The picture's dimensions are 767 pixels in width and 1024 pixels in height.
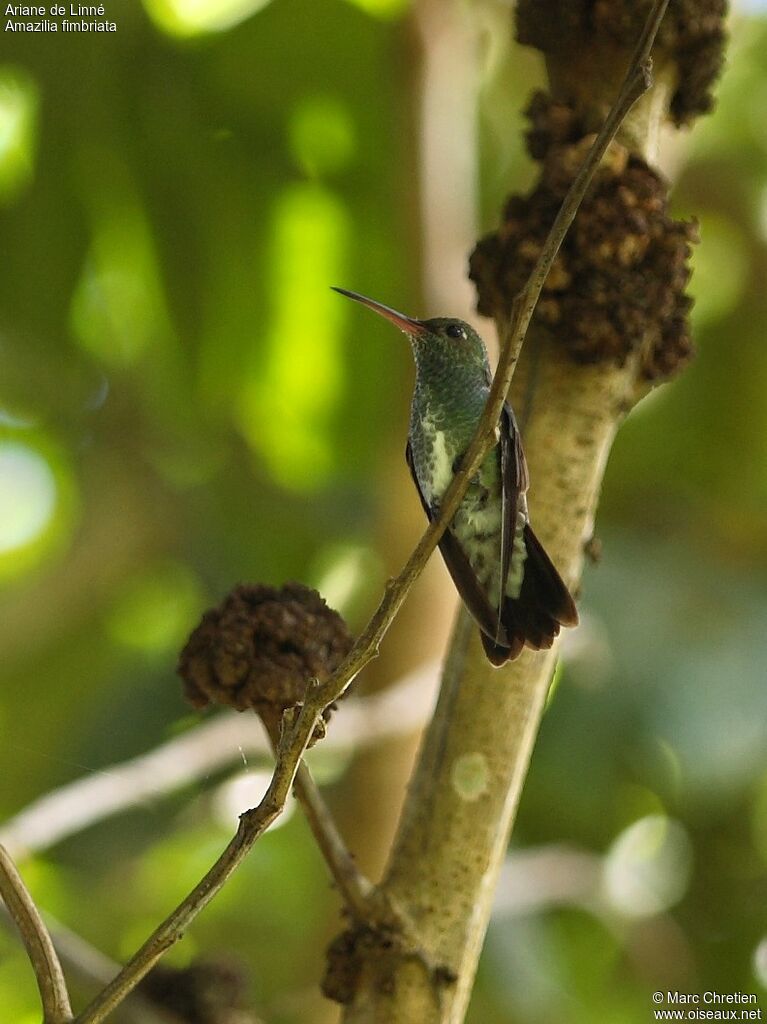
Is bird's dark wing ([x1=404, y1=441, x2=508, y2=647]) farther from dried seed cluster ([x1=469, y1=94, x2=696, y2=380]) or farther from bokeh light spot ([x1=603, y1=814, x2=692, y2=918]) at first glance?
bokeh light spot ([x1=603, y1=814, x2=692, y2=918])

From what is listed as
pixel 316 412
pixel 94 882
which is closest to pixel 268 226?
pixel 316 412

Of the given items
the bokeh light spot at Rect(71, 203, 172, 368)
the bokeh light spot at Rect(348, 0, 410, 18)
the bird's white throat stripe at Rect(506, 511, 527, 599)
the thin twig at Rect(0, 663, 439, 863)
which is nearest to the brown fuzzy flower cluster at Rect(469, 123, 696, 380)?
the bird's white throat stripe at Rect(506, 511, 527, 599)

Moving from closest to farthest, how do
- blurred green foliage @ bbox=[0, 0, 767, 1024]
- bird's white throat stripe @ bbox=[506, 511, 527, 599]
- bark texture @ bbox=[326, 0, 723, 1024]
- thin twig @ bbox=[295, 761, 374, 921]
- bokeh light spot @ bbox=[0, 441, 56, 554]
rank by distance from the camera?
thin twig @ bbox=[295, 761, 374, 921] < bark texture @ bbox=[326, 0, 723, 1024] < bird's white throat stripe @ bbox=[506, 511, 527, 599] < blurred green foliage @ bbox=[0, 0, 767, 1024] < bokeh light spot @ bbox=[0, 441, 56, 554]

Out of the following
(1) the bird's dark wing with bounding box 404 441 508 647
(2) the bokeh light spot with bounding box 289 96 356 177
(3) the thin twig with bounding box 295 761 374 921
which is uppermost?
(2) the bokeh light spot with bounding box 289 96 356 177

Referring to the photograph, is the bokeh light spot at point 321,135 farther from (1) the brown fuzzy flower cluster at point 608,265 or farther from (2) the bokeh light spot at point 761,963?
(2) the bokeh light spot at point 761,963

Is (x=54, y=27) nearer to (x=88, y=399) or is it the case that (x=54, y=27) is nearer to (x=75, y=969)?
(x=88, y=399)

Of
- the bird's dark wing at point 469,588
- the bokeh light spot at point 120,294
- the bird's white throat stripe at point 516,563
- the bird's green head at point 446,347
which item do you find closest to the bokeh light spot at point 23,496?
the bokeh light spot at point 120,294

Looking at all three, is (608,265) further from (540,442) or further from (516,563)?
(516,563)
